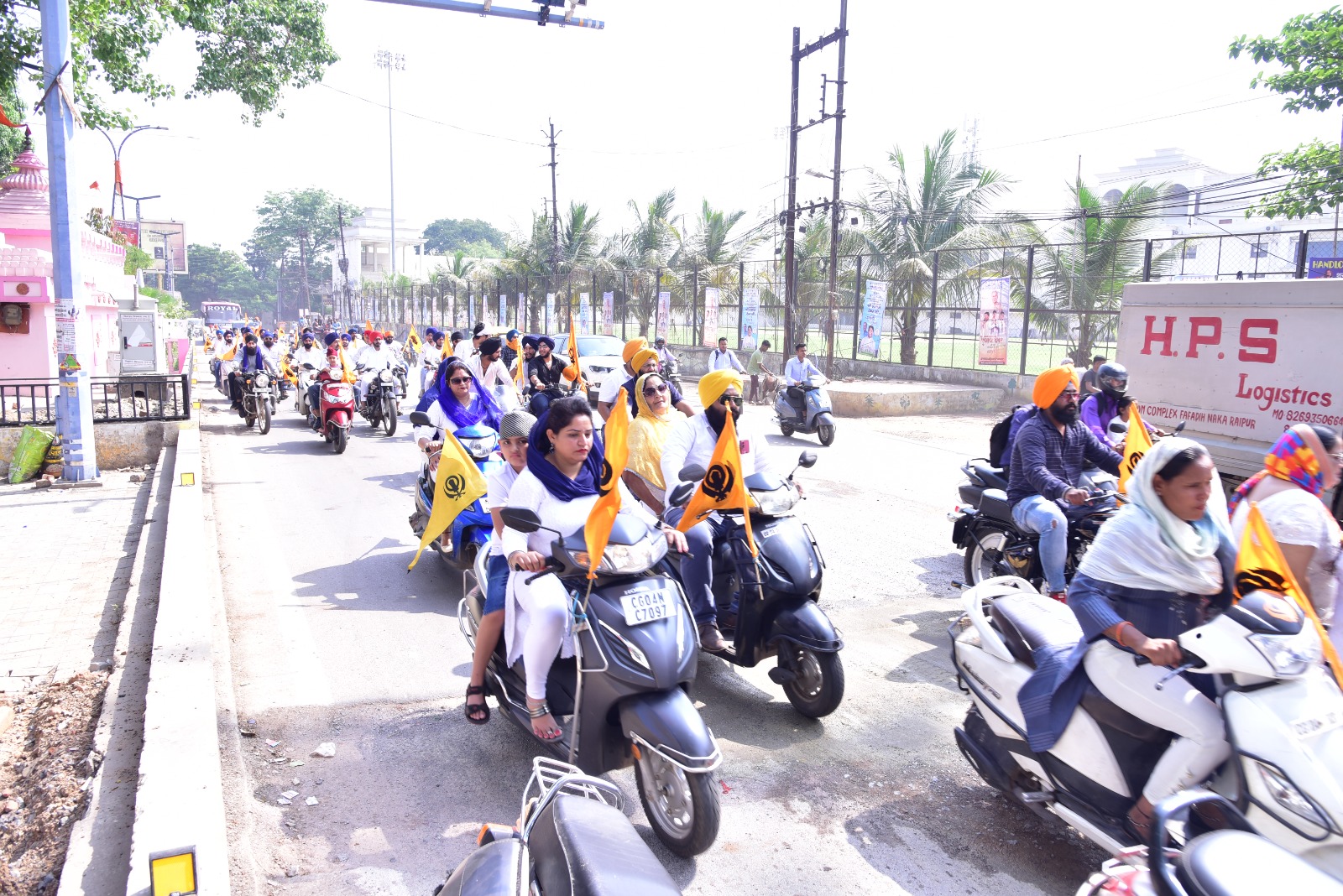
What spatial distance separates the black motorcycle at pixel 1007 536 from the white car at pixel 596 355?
1443 centimetres

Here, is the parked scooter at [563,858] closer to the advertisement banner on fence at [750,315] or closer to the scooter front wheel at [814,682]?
the scooter front wheel at [814,682]

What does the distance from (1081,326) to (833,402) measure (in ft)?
19.0

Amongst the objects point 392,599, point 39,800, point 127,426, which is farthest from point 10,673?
point 127,426

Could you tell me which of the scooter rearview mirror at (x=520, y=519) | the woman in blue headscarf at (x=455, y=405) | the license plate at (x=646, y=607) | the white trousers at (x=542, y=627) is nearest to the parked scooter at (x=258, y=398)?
the woman in blue headscarf at (x=455, y=405)

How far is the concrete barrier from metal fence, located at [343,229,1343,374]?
11.1m

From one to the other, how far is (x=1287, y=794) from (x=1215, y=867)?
1.05 m

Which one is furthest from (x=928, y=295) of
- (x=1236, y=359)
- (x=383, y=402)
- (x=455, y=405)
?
(x=455, y=405)

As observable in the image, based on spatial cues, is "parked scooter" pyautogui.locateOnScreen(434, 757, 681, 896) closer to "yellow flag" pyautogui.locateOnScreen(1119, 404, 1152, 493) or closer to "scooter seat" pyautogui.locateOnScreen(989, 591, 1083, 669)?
"scooter seat" pyautogui.locateOnScreen(989, 591, 1083, 669)

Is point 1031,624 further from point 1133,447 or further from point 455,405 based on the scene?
point 455,405

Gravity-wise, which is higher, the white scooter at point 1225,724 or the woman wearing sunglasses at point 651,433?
the woman wearing sunglasses at point 651,433

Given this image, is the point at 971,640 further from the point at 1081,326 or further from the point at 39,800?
the point at 1081,326

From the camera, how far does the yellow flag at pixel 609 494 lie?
363cm

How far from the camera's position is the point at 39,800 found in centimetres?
387

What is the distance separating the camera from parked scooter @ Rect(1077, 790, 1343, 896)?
1.70 metres
